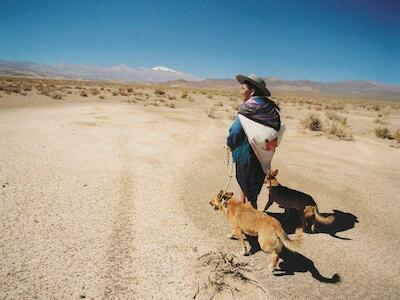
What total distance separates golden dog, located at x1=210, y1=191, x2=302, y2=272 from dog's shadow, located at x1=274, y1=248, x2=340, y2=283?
0.76ft

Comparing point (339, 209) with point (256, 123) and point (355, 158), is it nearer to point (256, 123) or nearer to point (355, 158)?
point (256, 123)

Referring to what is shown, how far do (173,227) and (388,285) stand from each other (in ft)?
9.60

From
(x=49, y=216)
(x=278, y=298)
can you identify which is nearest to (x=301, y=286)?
(x=278, y=298)

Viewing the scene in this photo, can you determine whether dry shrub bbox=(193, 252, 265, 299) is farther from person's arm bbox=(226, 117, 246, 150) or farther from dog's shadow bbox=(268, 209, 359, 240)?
person's arm bbox=(226, 117, 246, 150)

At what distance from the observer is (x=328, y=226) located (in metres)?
5.32

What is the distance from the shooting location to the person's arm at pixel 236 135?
430cm

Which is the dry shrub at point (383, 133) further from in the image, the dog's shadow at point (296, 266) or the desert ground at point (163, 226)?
the dog's shadow at point (296, 266)

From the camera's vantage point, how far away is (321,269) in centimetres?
411

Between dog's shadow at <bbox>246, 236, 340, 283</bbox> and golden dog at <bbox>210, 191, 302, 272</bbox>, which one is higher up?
golden dog at <bbox>210, 191, 302, 272</bbox>

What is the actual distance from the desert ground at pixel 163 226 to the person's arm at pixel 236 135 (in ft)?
4.63

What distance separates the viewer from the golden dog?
12.0 ft

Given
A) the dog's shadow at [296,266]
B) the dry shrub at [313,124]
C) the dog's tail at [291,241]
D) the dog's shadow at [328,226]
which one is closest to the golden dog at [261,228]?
the dog's tail at [291,241]

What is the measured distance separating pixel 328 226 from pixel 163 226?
9.03 feet

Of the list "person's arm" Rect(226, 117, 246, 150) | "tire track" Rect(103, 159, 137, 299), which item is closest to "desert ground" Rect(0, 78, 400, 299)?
"tire track" Rect(103, 159, 137, 299)
